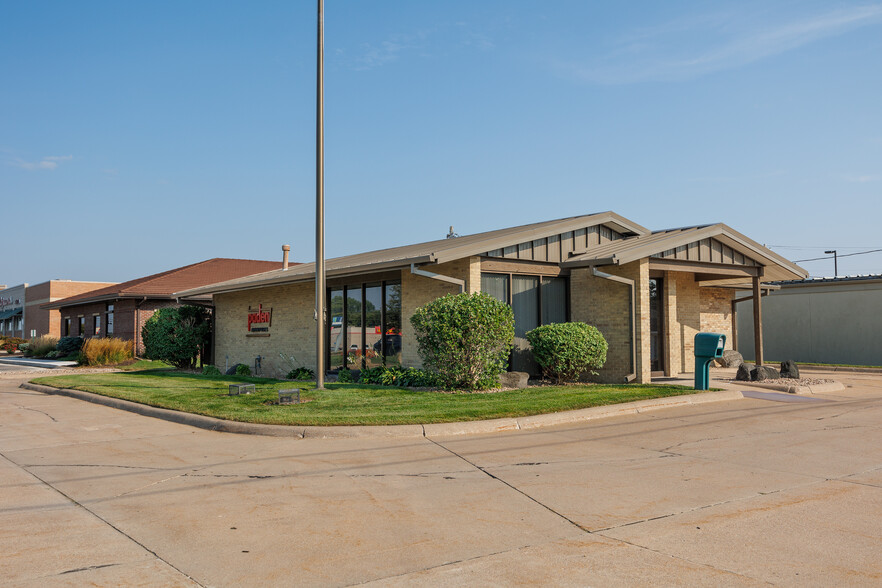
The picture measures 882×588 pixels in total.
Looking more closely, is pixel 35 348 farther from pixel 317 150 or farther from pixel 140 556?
pixel 140 556

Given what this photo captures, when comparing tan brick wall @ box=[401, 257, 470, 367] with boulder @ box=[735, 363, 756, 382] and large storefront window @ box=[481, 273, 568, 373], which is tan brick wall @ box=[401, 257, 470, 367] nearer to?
large storefront window @ box=[481, 273, 568, 373]

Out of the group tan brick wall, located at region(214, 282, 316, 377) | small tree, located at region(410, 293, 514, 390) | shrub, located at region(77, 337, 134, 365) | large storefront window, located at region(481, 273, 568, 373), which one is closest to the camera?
small tree, located at region(410, 293, 514, 390)

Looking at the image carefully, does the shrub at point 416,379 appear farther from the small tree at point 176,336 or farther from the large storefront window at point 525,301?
the small tree at point 176,336

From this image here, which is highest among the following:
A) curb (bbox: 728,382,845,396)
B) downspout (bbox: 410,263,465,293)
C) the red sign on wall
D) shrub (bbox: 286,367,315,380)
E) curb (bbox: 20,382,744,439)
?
downspout (bbox: 410,263,465,293)

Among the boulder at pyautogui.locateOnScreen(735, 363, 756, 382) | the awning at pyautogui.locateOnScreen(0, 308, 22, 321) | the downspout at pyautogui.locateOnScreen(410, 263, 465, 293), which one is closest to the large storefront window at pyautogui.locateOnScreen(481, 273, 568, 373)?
the downspout at pyautogui.locateOnScreen(410, 263, 465, 293)

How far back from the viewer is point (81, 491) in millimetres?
6793

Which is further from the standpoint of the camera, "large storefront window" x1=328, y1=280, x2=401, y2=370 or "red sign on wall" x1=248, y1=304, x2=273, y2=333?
"red sign on wall" x1=248, y1=304, x2=273, y2=333

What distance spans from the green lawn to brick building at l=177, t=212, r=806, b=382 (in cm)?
209

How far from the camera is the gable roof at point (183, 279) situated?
30688mm

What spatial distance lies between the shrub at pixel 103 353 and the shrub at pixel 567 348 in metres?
19.1

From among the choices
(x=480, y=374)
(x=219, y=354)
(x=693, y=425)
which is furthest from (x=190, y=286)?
(x=693, y=425)

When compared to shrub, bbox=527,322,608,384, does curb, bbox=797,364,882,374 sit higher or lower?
lower

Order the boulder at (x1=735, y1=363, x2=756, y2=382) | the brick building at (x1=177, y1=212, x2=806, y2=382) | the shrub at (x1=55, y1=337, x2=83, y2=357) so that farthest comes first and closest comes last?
1. the shrub at (x1=55, y1=337, x2=83, y2=357)
2. the boulder at (x1=735, y1=363, x2=756, y2=382)
3. the brick building at (x1=177, y1=212, x2=806, y2=382)

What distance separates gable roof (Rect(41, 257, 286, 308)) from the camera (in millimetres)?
30688
